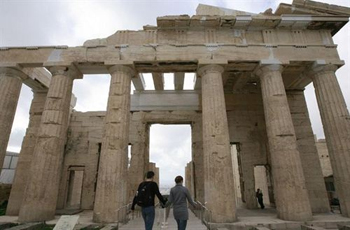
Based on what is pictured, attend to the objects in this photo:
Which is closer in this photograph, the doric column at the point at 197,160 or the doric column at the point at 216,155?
the doric column at the point at 216,155

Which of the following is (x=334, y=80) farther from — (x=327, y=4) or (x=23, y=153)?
(x=23, y=153)

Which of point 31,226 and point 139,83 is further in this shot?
point 139,83

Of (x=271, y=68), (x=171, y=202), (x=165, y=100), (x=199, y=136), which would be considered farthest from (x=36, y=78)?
(x=271, y=68)

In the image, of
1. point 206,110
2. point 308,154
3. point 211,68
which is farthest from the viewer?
point 308,154

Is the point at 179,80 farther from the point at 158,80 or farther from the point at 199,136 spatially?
the point at 199,136

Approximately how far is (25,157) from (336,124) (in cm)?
1577

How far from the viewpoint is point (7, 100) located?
1053cm

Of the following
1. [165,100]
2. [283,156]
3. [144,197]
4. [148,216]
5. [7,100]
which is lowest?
[148,216]

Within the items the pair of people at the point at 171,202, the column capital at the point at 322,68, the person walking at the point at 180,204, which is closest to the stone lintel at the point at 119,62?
the pair of people at the point at 171,202

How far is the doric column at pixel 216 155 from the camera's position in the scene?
8.38 m

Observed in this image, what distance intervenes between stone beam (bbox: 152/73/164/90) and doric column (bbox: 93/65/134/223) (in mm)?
3298

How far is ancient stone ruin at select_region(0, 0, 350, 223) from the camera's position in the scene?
8.92 m

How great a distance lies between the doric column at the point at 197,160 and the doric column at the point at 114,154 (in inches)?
208

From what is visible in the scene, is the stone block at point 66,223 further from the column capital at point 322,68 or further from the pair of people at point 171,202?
the column capital at point 322,68
